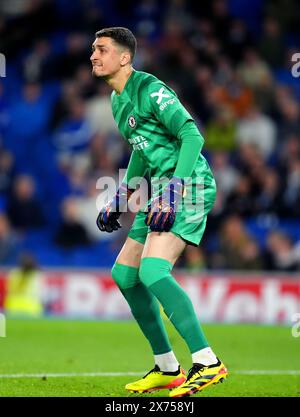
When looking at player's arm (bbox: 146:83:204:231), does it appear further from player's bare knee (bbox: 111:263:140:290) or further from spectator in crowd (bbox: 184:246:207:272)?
spectator in crowd (bbox: 184:246:207:272)

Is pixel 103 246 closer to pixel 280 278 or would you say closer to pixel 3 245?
pixel 3 245

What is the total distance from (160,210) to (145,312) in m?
0.85

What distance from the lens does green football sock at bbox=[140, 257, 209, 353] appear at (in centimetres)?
567

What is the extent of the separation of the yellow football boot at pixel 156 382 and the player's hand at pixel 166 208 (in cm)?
107

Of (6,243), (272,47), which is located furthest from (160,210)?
(272,47)

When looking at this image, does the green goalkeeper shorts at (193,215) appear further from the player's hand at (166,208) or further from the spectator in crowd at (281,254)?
the spectator in crowd at (281,254)

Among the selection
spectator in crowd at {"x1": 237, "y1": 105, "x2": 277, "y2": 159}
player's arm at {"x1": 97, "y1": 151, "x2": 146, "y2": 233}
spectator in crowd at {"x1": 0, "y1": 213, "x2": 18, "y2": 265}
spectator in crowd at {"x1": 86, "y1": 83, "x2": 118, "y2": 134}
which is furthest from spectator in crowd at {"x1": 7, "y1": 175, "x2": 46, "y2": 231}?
player's arm at {"x1": 97, "y1": 151, "x2": 146, "y2": 233}

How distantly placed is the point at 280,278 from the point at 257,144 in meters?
2.76

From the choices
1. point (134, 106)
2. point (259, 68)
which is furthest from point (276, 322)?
point (134, 106)

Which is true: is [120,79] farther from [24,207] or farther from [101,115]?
[101,115]

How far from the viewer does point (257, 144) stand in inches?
598

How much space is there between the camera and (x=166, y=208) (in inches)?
223

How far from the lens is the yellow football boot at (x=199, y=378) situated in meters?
5.52

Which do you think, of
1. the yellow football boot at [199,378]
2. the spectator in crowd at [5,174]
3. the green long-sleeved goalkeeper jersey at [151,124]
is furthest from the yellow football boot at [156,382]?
the spectator in crowd at [5,174]
